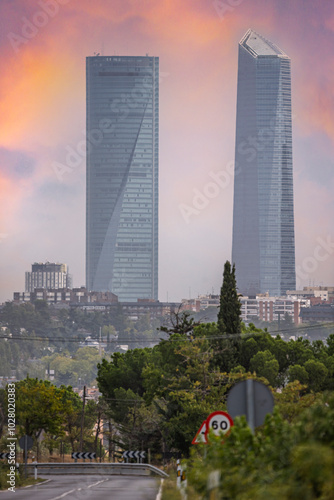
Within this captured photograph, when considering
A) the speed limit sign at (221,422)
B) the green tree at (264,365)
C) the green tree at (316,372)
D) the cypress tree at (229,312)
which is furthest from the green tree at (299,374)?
the speed limit sign at (221,422)

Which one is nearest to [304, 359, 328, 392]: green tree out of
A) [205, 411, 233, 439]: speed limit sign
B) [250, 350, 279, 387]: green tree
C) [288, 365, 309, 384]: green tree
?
[288, 365, 309, 384]: green tree

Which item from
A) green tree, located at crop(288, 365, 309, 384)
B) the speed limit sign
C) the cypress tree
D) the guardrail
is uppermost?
the cypress tree

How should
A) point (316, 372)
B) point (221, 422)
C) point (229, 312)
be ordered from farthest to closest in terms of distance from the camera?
point (229, 312)
point (316, 372)
point (221, 422)

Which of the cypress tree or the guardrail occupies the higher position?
the cypress tree

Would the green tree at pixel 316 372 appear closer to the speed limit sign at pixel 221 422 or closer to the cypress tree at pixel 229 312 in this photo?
the cypress tree at pixel 229 312

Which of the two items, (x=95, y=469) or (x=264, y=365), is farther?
(x=264, y=365)

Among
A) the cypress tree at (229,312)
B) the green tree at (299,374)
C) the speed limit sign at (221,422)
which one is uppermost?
the cypress tree at (229,312)

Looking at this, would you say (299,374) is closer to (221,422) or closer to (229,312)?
(229,312)

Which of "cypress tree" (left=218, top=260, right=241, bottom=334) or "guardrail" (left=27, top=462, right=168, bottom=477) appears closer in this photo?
"guardrail" (left=27, top=462, right=168, bottom=477)

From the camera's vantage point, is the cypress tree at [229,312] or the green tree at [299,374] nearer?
the green tree at [299,374]

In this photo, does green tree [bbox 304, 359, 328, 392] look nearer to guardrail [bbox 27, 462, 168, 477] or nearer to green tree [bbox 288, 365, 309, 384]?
green tree [bbox 288, 365, 309, 384]

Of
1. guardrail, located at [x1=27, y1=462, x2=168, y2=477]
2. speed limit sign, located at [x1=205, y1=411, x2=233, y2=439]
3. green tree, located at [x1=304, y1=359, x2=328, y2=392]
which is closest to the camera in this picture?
speed limit sign, located at [x1=205, y1=411, x2=233, y2=439]

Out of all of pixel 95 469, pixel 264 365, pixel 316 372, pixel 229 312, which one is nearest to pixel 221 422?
pixel 95 469

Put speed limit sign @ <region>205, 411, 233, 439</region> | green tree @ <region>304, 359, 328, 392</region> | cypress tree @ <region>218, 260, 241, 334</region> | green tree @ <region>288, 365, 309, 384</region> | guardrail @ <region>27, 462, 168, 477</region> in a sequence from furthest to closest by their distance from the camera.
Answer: cypress tree @ <region>218, 260, 241, 334</region>, green tree @ <region>304, 359, 328, 392</region>, green tree @ <region>288, 365, 309, 384</region>, guardrail @ <region>27, 462, 168, 477</region>, speed limit sign @ <region>205, 411, 233, 439</region>
